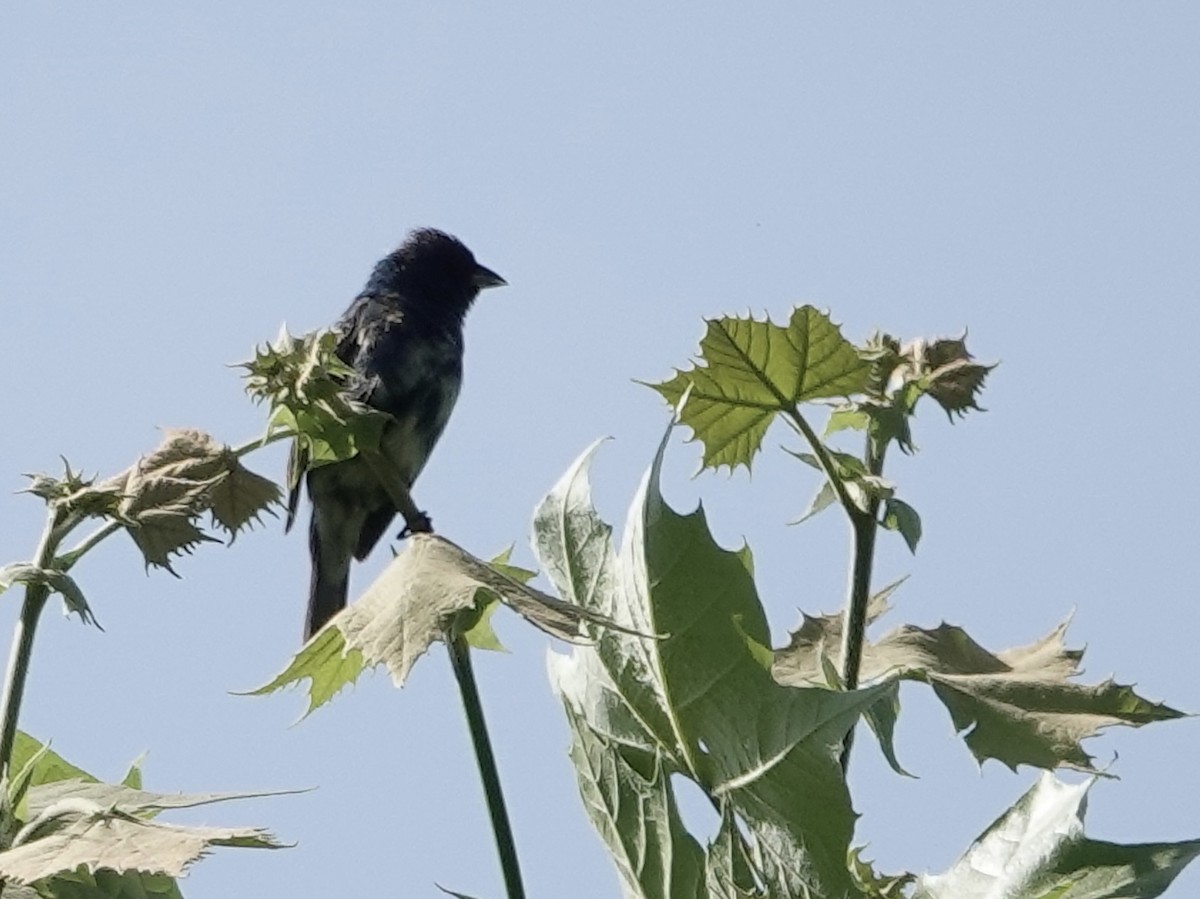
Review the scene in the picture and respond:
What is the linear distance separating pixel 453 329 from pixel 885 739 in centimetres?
669

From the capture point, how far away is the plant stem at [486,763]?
4.57ft

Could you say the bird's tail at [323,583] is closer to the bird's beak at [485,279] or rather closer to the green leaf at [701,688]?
the bird's beak at [485,279]

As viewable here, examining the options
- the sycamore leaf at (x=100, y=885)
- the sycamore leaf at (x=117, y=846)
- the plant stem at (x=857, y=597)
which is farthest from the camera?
the plant stem at (x=857, y=597)

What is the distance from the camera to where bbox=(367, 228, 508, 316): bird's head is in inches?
342

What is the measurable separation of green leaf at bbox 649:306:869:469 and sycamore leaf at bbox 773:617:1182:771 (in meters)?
0.27

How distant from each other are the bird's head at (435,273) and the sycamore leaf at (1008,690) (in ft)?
21.8

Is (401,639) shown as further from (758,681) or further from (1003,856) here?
(1003,856)

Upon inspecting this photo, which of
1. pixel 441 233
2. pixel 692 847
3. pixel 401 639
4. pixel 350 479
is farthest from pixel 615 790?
pixel 441 233

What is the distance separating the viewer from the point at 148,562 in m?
1.76

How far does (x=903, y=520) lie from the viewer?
72.0 inches

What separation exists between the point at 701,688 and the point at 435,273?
24.5ft

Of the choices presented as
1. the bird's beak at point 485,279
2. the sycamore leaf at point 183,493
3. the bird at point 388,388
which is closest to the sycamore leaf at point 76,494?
the sycamore leaf at point 183,493

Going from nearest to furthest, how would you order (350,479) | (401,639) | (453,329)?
(401,639) < (350,479) < (453,329)

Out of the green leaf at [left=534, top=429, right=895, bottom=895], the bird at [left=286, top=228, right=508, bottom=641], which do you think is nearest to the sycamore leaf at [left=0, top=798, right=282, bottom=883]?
the green leaf at [left=534, top=429, right=895, bottom=895]
